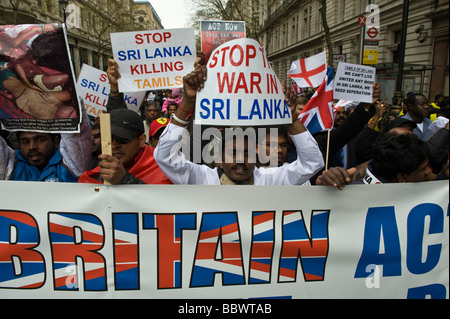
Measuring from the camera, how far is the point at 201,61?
3008 millimetres

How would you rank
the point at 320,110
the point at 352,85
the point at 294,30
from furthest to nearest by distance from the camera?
the point at 294,30 < the point at 352,85 < the point at 320,110

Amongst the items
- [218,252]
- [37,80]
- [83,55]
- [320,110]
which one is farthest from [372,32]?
→ [83,55]

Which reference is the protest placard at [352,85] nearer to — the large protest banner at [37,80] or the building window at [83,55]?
the large protest banner at [37,80]

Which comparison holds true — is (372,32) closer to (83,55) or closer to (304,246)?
(304,246)

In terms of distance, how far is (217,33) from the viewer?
179 inches

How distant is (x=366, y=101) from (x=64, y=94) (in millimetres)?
2707

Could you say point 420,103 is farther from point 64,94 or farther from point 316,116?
point 64,94

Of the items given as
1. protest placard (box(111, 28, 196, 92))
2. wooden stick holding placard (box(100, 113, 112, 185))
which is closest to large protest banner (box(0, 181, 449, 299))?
wooden stick holding placard (box(100, 113, 112, 185))

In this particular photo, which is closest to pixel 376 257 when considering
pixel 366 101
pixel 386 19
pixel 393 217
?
pixel 393 217

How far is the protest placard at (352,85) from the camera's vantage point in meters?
3.39

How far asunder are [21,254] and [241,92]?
1546 mm

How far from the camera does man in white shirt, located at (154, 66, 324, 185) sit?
2.06m

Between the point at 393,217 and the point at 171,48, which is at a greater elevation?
the point at 171,48

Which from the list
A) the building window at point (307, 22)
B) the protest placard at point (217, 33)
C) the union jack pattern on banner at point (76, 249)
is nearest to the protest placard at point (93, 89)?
the protest placard at point (217, 33)
